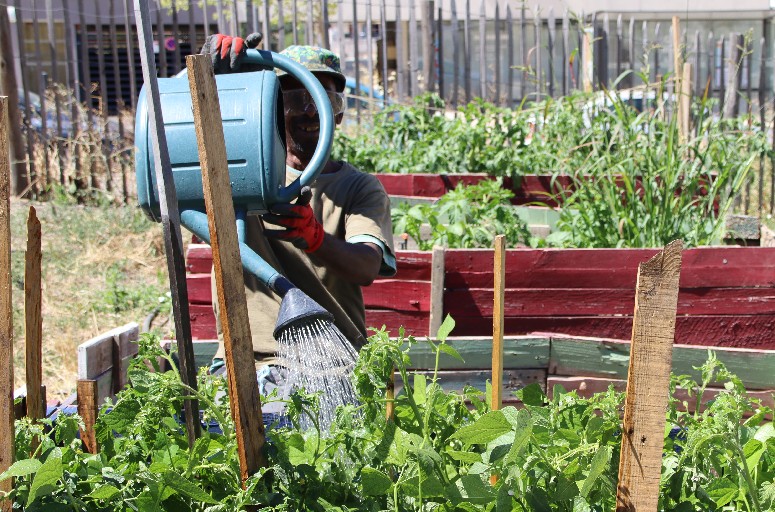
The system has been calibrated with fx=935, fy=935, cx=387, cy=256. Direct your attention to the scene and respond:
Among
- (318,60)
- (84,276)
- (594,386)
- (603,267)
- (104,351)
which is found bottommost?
(84,276)

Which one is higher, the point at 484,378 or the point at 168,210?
the point at 168,210

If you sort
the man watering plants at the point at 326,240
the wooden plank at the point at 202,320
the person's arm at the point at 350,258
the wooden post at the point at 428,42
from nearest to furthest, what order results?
the person's arm at the point at 350,258, the man watering plants at the point at 326,240, the wooden plank at the point at 202,320, the wooden post at the point at 428,42

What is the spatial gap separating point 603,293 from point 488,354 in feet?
2.67

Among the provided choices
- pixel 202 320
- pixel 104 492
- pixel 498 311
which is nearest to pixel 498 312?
pixel 498 311

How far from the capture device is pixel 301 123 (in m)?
2.70

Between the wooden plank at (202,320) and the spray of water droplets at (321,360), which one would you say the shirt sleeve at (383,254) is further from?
the wooden plank at (202,320)

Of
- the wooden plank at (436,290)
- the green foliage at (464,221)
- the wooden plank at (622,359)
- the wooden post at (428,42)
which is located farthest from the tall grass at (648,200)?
the wooden post at (428,42)

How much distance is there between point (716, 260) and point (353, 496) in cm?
253

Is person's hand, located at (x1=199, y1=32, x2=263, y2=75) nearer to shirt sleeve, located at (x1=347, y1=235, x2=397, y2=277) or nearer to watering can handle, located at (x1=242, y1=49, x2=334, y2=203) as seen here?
watering can handle, located at (x1=242, y1=49, x2=334, y2=203)

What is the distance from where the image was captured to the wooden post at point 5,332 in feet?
4.48

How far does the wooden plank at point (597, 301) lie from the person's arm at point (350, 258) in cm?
103

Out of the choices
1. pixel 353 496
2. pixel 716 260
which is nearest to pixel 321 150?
pixel 353 496

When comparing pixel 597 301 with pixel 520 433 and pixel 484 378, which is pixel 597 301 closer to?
pixel 484 378

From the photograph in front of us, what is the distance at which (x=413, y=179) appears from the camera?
5438 mm
